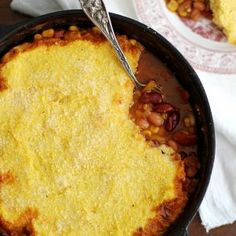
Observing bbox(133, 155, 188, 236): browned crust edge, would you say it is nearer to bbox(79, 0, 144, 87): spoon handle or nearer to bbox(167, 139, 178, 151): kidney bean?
bbox(167, 139, 178, 151): kidney bean

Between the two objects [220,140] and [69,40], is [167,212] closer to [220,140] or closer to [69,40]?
[220,140]

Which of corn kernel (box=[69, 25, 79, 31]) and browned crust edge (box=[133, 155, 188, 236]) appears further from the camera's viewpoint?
corn kernel (box=[69, 25, 79, 31])

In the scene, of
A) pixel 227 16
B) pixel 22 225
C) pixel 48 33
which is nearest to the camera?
pixel 22 225

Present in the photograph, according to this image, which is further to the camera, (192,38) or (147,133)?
(192,38)

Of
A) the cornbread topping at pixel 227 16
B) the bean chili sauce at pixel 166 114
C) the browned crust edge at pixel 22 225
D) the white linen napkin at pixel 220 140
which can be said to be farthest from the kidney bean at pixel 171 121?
the browned crust edge at pixel 22 225

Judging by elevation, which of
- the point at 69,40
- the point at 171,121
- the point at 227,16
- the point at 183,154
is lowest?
the point at 183,154

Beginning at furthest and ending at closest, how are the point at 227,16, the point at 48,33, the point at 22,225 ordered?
1. the point at 227,16
2. the point at 48,33
3. the point at 22,225

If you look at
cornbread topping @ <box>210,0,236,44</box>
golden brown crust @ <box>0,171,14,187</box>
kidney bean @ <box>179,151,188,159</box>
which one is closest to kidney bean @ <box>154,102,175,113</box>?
kidney bean @ <box>179,151,188,159</box>

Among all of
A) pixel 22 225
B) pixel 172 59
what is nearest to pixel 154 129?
pixel 172 59
